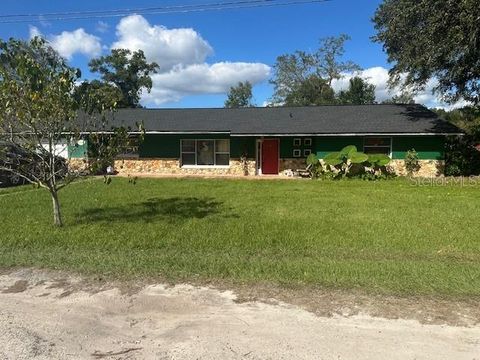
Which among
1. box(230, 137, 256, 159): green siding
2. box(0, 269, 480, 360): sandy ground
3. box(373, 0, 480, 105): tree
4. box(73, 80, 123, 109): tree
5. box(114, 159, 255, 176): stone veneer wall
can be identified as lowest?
box(0, 269, 480, 360): sandy ground

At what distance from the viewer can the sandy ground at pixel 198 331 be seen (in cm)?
371

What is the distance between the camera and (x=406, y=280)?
5.46 metres

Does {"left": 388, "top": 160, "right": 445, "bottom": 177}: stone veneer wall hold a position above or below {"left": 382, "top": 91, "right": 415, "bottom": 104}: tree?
below

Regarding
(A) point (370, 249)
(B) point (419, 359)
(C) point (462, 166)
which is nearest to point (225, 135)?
(C) point (462, 166)

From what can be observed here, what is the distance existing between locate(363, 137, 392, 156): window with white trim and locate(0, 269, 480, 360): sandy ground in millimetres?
18386

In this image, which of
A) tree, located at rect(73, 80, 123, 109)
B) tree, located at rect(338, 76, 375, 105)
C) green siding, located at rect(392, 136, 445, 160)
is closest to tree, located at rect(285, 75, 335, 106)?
tree, located at rect(338, 76, 375, 105)

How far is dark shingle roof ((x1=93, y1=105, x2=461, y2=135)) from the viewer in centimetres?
2164

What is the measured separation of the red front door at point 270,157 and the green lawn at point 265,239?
30.9ft

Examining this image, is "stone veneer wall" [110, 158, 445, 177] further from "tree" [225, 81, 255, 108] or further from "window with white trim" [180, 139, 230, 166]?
→ "tree" [225, 81, 255, 108]

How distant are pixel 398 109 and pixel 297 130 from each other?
6.43m

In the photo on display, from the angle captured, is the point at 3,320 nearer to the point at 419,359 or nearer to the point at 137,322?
the point at 137,322

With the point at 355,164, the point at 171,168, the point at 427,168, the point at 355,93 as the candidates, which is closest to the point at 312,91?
the point at 355,93

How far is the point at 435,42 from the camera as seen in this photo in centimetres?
1722

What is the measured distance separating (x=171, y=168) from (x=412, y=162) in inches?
486
